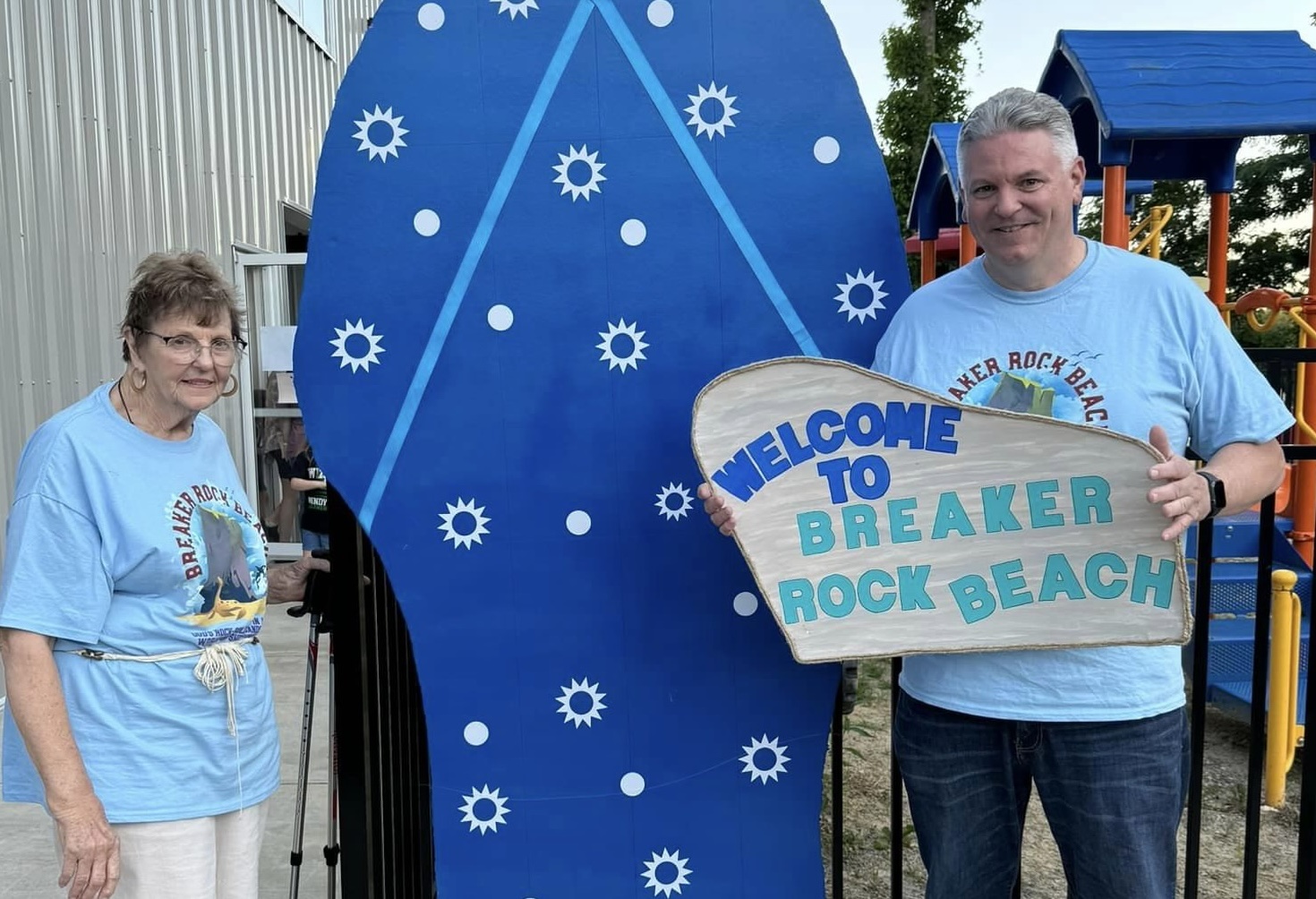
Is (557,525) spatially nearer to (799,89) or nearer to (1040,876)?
(799,89)

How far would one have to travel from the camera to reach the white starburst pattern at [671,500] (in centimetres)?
206

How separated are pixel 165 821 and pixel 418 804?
78cm

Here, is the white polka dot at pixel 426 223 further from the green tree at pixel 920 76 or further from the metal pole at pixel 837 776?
the green tree at pixel 920 76

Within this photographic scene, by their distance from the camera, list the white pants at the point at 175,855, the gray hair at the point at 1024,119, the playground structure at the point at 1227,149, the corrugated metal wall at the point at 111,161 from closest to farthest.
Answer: the gray hair at the point at 1024,119 → the white pants at the point at 175,855 → the playground structure at the point at 1227,149 → the corrugated metal wall at the point at 111,161

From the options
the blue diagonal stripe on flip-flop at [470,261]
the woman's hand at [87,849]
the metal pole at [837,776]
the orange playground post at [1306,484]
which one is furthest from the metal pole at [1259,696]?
the orange playground post at [1306,484]

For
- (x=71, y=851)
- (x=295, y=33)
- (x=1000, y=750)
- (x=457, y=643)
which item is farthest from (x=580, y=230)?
(x=295, y=33)

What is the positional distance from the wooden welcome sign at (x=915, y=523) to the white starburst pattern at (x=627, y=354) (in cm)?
35

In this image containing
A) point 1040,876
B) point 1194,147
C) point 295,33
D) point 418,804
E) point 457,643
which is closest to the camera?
point 457,643

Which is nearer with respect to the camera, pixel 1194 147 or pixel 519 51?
pixel 519 51

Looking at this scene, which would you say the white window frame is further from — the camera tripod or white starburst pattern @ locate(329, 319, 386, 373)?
white starburst pattern @ locate(329, 319, 386, 373)

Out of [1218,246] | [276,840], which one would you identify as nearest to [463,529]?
[276,840]

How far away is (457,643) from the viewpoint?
210 centimetres

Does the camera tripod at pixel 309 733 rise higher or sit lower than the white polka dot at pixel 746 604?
lower

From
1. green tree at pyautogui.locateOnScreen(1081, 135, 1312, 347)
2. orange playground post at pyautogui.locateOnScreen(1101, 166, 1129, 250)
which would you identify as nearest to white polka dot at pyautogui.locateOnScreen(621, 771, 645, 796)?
orange playground post at pyautogui.locateOnScreen(1101, 166, 1129, 250)
